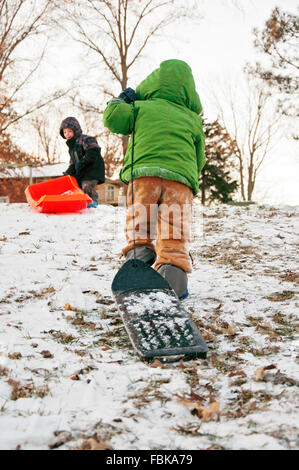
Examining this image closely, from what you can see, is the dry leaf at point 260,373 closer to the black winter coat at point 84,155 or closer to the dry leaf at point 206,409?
the dry leaf at point 206,409

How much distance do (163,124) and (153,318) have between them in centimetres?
135

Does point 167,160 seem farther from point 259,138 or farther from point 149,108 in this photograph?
point 259,138

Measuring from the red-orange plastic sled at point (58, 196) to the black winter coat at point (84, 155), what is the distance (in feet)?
1.14

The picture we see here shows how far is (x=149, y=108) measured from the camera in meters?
2.68

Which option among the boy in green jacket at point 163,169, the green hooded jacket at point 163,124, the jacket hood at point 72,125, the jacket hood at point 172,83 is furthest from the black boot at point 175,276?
the jacket hood at point 72,125

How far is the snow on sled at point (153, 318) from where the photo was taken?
1842 mm

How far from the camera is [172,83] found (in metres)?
2.74

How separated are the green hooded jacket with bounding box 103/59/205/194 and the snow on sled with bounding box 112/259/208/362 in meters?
0.70

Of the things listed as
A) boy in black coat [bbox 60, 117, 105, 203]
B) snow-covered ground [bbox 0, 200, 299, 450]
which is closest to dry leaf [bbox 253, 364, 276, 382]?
snow-covered ground [bbox 0, 200, 299, 450]

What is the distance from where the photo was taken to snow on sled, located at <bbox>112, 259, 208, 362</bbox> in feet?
6.04

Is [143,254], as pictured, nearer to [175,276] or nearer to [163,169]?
[175,276]

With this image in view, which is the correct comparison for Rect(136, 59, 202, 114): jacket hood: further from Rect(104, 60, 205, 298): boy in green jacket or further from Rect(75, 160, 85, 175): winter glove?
Rect(75, 160, 85, 175): winter glove
